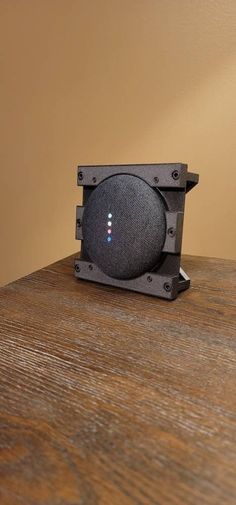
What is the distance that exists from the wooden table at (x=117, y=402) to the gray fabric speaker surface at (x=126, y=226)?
0.21ft

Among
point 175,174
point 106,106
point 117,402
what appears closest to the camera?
point 117,402

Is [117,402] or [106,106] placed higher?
[106,106]

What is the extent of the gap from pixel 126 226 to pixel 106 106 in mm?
876

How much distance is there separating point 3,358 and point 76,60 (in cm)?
124

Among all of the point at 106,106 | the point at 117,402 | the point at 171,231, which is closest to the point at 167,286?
the point at 171,231

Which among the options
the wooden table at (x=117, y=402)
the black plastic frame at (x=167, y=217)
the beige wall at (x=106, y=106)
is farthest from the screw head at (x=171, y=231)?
the beige wall at (x=106, y=106)

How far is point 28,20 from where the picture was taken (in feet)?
4.55

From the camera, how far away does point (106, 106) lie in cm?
130

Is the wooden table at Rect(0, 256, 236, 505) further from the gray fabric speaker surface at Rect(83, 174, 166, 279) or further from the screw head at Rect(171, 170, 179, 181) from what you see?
the screw head at Rect(171, 170, 179, 181)

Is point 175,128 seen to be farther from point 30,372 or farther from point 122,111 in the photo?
point 30,372

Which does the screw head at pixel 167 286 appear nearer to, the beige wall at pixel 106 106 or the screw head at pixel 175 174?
the screw head at pixel 175 174

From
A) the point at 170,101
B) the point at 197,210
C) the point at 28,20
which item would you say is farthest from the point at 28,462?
the point at 28,20

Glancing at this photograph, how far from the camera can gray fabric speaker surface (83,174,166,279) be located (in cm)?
55

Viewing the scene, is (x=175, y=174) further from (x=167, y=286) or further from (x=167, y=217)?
(x=167, y=286)
